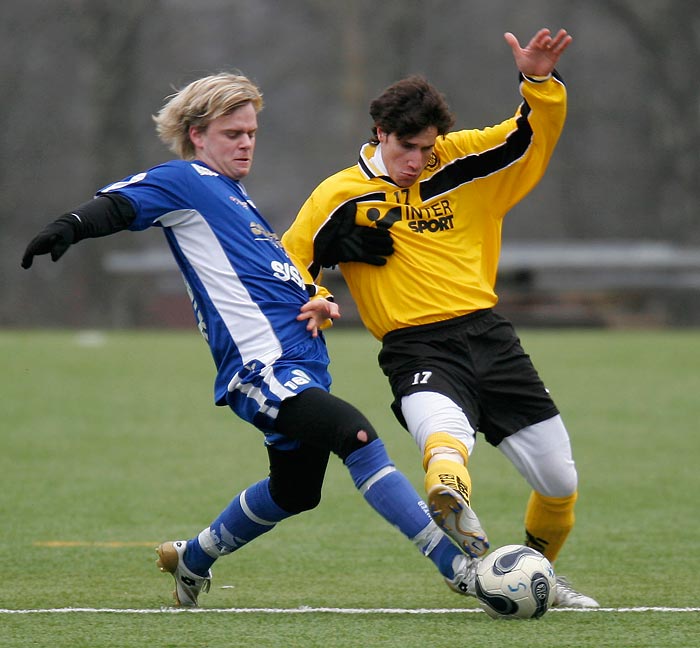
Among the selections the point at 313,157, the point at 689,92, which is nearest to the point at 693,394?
the point at 689,92

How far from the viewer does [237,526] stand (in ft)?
17.1

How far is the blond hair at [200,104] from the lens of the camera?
4.87 m

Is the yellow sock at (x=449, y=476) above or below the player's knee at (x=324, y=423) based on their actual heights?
below

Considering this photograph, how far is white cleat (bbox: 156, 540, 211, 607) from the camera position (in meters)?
5.26

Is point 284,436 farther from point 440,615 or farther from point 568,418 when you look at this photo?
point 568,418

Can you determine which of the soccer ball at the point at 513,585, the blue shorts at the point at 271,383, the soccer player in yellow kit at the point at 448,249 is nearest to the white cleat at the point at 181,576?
the blue shorts at the point at 271,383

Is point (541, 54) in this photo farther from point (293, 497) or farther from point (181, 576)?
point (181, 576)

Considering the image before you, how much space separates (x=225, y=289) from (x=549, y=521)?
1820 millimetres

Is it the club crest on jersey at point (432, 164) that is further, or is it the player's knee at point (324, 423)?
the club crest on jersey at point (432, 164)

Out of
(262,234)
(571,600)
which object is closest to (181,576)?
(262,234)

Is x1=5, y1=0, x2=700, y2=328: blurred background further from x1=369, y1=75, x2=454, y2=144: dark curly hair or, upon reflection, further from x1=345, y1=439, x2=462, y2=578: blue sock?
x1=345, y1=439, x2=462, y2=578: blue sock

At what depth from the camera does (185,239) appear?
485 centimetres

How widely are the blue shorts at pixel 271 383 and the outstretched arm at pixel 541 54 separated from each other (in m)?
1.54

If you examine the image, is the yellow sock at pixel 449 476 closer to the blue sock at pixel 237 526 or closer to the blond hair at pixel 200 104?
the blue sock at pixel 237 526
